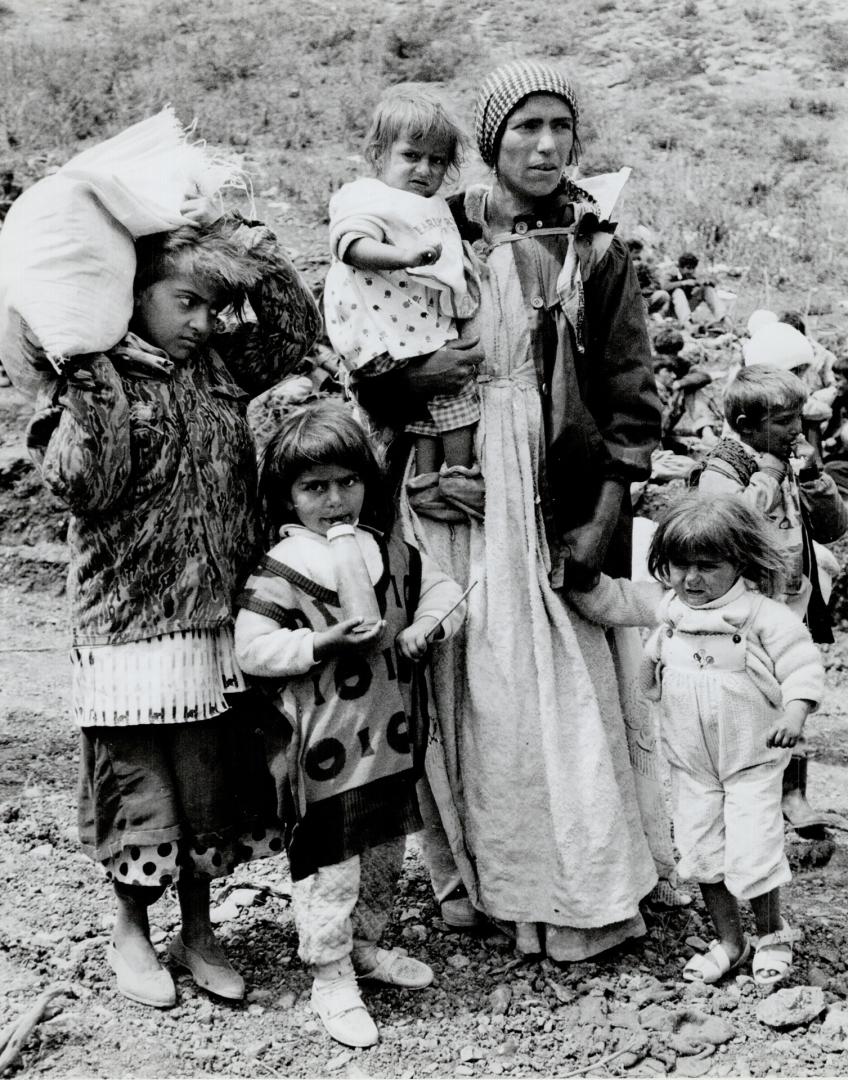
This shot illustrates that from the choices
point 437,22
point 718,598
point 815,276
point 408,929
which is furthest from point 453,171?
point 437,22

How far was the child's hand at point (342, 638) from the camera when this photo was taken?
8.57 feet

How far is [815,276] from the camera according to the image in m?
11.3

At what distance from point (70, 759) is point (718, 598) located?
2.77 metres

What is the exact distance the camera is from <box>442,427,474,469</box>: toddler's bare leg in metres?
3.06

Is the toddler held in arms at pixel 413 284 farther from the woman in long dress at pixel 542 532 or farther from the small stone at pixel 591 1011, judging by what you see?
the small stone at pixel 591 1011

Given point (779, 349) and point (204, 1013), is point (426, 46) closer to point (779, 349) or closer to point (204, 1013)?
point (779, 349)

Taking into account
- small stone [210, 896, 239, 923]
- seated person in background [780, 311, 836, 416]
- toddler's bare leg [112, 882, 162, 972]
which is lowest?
seated person in background [780, 311, 836, 416]

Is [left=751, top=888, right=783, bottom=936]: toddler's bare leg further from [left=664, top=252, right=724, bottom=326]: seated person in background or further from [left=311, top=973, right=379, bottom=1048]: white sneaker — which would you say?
[left=664, top=252, right=724, bottom=326]: seated person in background

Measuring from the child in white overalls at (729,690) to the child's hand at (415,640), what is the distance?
1.92 feet

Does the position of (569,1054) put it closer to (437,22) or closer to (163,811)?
(163,811)

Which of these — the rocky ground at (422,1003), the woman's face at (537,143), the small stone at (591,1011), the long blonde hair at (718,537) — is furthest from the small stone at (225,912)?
the woman's face at (537,143)

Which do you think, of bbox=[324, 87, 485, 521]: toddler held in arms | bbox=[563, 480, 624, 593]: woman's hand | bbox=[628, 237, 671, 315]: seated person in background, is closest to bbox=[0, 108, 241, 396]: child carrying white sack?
bbox=[324, 87, 485, 521]: toddler held in arms

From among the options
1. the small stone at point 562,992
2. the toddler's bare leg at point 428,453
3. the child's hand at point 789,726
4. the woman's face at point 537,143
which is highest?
the woman's face at point 537,143

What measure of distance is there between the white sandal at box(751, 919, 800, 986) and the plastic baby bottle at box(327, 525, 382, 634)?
51.3 inches
